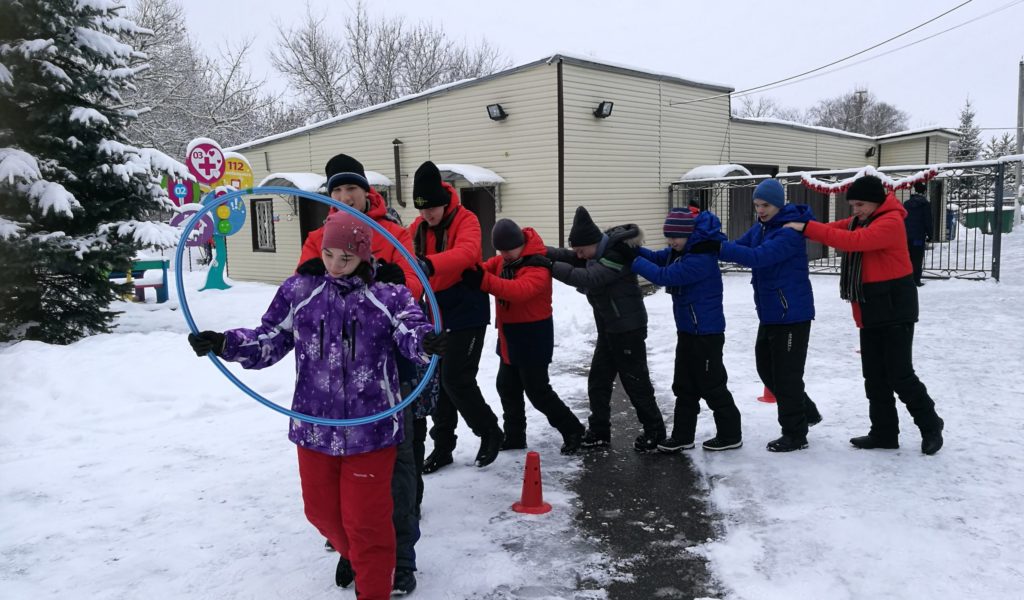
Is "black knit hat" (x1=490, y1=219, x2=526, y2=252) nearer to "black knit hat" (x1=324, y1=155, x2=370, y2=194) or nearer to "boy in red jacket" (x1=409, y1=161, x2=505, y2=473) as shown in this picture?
"boy in red jacket" (x1=409, y1=161, x2=505, y2=473)

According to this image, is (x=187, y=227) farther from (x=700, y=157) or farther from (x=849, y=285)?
(x=700, y=157)

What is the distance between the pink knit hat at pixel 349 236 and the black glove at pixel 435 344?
495 millimetres

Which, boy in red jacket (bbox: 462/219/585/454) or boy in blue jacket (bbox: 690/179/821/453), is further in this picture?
boy in blue jacket (bbox: 690/179/821/453)

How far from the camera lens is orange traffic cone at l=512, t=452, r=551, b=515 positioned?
420 cm

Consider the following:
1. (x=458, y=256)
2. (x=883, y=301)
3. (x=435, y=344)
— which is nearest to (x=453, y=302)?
(x=458, y=256)

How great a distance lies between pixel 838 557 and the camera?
3533 millimetres

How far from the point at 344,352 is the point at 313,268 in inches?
16.3

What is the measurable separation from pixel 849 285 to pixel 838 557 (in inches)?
88.9

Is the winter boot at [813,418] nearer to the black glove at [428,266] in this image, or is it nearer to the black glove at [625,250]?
the black glove at [625,250]

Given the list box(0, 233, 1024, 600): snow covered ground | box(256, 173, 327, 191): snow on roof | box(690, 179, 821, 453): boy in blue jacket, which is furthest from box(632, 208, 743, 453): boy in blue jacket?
box(256, 173, 327, 191): snow on roof

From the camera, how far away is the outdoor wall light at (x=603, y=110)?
15.9 m

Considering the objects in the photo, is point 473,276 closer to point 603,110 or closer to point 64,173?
point 64,173

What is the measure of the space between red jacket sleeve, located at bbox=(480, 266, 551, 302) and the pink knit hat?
150 cm

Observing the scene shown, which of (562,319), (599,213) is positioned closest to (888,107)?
(599,213)
